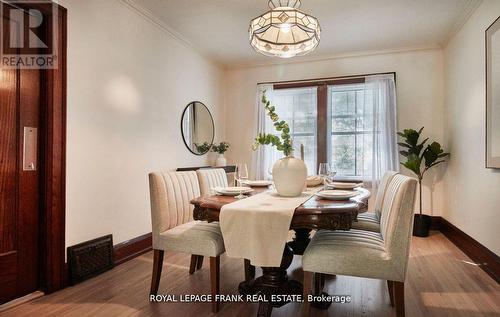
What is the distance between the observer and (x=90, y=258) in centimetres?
256

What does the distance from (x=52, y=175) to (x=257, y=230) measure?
66.2 inches

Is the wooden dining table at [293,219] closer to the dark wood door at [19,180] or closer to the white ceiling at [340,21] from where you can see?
the dark wood door at [19,180]

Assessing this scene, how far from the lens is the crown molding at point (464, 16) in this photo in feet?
9.96

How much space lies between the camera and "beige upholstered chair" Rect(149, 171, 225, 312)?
2.00 meters

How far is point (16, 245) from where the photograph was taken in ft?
7.10

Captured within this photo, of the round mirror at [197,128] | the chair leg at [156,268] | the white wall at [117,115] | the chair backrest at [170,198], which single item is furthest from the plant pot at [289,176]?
the round mirror at [197,128]

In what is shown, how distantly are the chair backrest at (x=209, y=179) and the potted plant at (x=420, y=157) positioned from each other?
2.52 meters

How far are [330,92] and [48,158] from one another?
3829 millimetres

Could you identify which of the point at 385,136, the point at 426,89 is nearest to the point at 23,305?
the point at 385,136

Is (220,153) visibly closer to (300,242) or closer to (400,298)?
Result: (300,242)

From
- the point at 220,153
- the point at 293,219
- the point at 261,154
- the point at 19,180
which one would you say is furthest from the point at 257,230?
the point at 261,154

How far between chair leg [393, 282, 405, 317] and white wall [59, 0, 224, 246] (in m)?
2.38

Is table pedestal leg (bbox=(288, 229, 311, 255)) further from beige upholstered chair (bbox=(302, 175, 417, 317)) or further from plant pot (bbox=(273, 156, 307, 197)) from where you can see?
beige upholstered chair (bbox=(302, 175, 417, 317))

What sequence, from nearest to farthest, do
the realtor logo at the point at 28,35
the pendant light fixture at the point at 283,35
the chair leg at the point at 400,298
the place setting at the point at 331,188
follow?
the chair leg at the point at 400,298 < the place setting at the point at 331,188 < the realtor logo at the point at 28,35 < the pendant light fixture at the point at 283,35
